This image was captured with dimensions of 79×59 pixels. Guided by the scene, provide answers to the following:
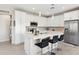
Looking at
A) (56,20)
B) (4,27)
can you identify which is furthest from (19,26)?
(56,20)

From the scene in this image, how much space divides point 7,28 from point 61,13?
146 inches

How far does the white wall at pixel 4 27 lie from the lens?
5629 millimetres

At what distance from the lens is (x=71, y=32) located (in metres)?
4.79

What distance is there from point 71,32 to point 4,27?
420 centimetres

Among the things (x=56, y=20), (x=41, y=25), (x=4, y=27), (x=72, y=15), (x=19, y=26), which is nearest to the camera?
(x=56, y=20)

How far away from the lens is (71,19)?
4.81 meters

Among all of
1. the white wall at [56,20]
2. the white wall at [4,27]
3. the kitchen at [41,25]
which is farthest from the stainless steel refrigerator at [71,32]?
the white wall at [4,27]

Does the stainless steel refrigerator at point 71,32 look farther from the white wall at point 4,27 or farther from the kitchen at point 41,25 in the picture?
the white wall at point 4,27

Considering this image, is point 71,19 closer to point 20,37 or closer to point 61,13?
point 61,13

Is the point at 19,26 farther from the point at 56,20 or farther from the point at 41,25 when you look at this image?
the point at 56,20

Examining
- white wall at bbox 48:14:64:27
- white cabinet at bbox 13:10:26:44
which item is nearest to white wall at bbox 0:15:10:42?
white cabinet at bbox 13:10:26:44

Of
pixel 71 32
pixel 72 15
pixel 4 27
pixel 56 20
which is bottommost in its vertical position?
pixel 71 32

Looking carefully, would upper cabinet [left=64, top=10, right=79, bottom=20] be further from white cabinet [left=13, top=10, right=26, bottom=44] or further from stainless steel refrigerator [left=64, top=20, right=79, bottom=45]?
white cabinet [left=13, top=10, right=26, bottom=44]

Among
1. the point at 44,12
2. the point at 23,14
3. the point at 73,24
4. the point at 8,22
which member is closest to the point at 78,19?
the point at 73,24
